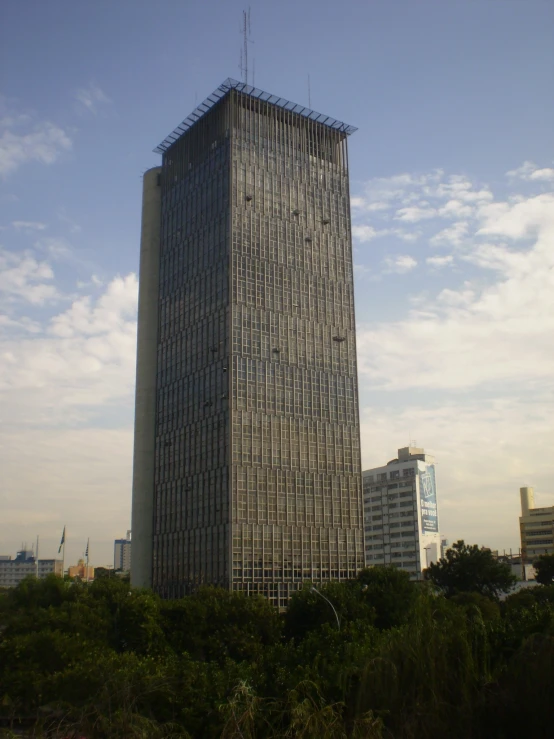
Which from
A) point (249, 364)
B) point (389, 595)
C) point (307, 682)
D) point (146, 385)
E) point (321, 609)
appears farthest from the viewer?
point (146, 385)

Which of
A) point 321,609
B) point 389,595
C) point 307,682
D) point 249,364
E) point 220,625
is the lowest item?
point 307,682

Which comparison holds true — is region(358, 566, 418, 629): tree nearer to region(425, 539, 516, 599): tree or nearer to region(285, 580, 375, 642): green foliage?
region(285, 580, 375, 642): green foliage

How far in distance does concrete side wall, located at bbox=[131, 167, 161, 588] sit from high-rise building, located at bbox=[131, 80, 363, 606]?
0.93ft

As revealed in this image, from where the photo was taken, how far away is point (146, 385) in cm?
13250

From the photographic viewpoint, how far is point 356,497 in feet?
397

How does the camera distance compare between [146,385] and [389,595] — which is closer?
[389,595]

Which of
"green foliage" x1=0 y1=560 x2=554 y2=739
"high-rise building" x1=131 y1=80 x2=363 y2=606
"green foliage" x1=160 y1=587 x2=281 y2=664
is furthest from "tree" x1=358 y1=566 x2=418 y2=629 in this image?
"green foliage" x1=0 y1=560 x2=554 y2=739

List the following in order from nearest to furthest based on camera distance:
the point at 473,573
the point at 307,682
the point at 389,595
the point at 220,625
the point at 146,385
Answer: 1. the point at 307,682
2. the point at 220,625
3. the point at 389,595
4. the point at 146,385
5. the point at 473,573

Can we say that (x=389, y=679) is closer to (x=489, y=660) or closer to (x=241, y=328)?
(x=489, y=660)

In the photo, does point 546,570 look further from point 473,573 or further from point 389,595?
point 389,595

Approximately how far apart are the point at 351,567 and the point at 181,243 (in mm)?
55340

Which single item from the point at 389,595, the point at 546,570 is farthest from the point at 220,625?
the point at 546,570

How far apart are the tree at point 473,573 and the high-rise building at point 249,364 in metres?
28.9

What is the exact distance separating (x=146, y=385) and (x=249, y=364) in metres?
24.6
